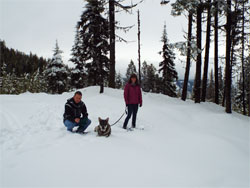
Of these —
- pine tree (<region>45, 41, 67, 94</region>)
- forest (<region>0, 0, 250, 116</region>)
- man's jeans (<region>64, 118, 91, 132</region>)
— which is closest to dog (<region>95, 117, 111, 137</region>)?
man's jeans (<region>64, 118, 91, 132</region>)

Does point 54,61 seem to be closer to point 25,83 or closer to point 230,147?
point 25,83

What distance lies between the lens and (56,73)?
27.3 meters

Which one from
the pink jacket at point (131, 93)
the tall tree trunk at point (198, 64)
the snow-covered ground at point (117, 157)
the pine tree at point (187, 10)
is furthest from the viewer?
the tall tree trunk at point (198, 64)

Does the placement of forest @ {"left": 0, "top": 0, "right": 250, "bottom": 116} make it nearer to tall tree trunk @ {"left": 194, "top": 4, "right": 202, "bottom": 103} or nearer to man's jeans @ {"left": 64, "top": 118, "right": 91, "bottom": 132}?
tall tree trunk @ {"left": 194, "top": 4, "right": 202, "bottom": 103}

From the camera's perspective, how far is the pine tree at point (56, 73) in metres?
27.3

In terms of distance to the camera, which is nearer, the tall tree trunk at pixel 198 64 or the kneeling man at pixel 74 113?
the kneeling man at pixel 74 113

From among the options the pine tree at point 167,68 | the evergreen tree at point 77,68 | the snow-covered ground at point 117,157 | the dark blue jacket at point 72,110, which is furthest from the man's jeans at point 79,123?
the pine tree at point 167,68

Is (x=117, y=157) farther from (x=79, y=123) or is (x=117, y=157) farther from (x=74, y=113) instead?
(x=74, y=113)

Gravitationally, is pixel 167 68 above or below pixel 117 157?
above

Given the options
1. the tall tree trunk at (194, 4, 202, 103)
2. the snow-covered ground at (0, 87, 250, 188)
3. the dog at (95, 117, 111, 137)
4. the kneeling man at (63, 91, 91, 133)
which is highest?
the tall tree trunk at (194, 4, 202, 103)

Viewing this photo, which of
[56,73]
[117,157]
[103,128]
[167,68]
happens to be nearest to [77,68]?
[56,73]

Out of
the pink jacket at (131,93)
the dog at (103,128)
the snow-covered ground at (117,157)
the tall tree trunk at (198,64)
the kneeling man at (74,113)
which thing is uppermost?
the tall tree trunk at (198,64)

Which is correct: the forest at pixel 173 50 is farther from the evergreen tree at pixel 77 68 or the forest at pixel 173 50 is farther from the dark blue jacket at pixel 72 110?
the dark blue jacket at pixel 72 110

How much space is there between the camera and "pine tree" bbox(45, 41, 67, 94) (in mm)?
27281
